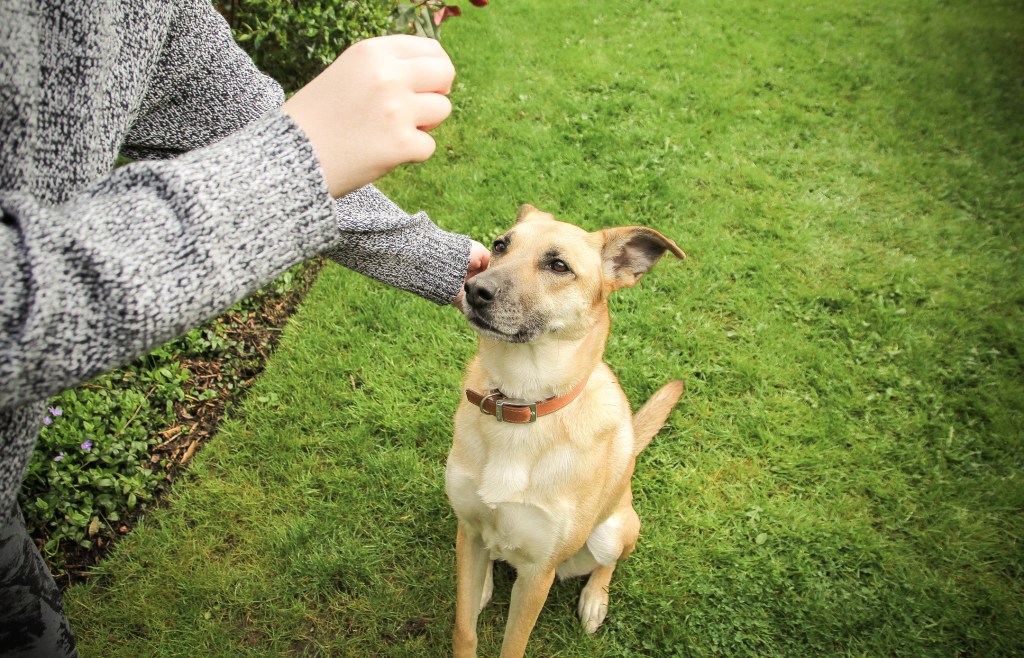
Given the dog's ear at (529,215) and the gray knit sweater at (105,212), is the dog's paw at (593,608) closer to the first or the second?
the dog's ear at (529,215)

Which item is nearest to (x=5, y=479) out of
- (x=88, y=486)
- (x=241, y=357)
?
(x=88, y=486)

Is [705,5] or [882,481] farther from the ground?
[705,5]

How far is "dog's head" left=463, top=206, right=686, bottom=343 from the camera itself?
225cm

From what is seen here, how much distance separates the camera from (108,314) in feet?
2.63

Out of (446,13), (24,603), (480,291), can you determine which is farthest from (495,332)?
(446,13)

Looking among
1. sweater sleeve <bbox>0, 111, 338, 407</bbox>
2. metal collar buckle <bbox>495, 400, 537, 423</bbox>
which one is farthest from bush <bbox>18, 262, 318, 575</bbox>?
sweater sleeve <bbox>0, 111, 338, 407</bbox>

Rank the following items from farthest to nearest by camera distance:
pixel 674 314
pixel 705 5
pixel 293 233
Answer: pixel 705 5 → pixel 674 314 → pixel 293 233

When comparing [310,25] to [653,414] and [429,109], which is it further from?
[429,109]

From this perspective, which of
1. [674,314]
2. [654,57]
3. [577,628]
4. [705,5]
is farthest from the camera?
[705,5]

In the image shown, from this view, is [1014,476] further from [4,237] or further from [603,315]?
[4,237]

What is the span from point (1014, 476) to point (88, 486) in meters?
5.45

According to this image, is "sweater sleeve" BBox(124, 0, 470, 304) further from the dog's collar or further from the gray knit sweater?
the dog's collar

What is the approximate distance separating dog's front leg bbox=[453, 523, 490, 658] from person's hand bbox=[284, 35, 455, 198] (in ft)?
6.71

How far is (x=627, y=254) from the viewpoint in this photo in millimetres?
2666
